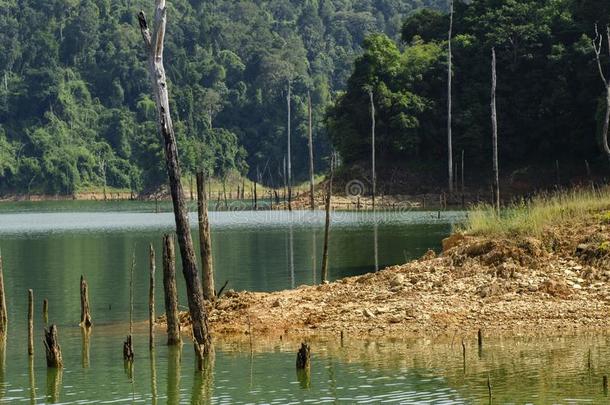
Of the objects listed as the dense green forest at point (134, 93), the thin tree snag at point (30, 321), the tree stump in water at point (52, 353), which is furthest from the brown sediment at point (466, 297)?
the dense green forest at point (134, 93)

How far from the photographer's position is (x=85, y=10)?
17138cm

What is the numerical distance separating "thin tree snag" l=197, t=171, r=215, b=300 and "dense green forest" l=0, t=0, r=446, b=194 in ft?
358

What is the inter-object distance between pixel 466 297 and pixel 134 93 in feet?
478

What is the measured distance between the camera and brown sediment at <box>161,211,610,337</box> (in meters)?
25.1

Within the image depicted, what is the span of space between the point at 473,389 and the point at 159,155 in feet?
389

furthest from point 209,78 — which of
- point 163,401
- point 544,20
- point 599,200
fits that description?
point 163,401

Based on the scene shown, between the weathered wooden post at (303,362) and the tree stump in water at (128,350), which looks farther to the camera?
the tree stump in water at (128,350)

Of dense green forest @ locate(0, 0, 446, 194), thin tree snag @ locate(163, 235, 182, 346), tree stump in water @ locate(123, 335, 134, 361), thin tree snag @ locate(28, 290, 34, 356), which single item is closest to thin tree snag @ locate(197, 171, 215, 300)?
thin tree snag @ locate(163, 235, 182, 346)

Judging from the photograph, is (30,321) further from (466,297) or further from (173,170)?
(466,297)

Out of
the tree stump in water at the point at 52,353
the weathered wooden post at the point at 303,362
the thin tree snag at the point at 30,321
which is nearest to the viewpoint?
the weathered wooden post at the point at 303,362

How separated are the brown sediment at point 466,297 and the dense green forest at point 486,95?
5054 centimetres

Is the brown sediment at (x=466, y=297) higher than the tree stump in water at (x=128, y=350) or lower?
higher

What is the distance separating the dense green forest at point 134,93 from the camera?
15188cm

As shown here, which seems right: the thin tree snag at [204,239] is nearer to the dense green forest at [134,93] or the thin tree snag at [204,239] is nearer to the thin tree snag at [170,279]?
the thin tree snag at [170,279]
